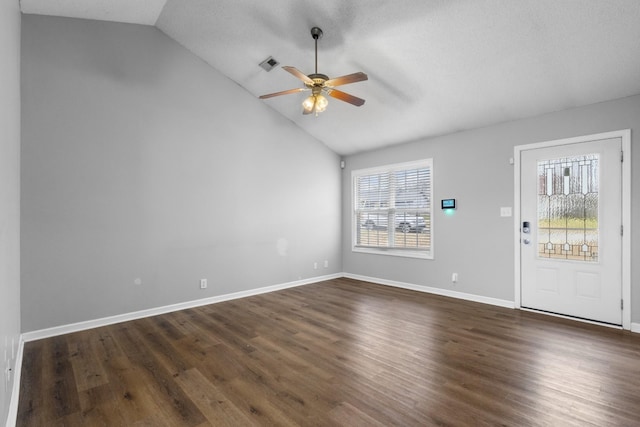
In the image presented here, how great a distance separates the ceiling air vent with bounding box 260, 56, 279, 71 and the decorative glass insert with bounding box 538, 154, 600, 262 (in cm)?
372

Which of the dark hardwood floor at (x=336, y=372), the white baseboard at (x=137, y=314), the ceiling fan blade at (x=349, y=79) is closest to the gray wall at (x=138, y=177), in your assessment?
the white baseboard at (x=137, y=314)

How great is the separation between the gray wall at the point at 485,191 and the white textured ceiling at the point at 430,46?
0.64 feet

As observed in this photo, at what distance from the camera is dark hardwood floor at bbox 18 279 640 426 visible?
77.5 inches

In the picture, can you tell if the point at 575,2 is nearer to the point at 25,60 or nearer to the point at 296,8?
the point at 296,8

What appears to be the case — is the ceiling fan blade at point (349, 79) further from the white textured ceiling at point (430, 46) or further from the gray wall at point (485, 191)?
the gray wall at point (485, 191)

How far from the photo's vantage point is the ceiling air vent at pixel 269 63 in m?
4.16

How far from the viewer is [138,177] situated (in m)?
3.89

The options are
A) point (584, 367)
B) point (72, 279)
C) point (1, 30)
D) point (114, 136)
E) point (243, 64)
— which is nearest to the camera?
point (1, 30)

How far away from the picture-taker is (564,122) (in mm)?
3789

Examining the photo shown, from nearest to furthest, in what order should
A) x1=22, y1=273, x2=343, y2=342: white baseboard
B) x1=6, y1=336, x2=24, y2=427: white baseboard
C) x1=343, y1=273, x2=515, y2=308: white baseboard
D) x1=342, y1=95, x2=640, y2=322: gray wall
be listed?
1. x1=6, y1=336, x2=24, y2=427: white baseboard
2. x1=22, y1=273, x2=343, y2=342: white baseboard
3. x1=342, y1=95, x2=640, y2=322: gray wall
4. x1=343, y1=273, x2=515, y2=308: white baseboard

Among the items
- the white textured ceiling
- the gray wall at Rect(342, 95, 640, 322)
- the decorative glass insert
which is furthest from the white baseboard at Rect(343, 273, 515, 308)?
the white textured ceiling

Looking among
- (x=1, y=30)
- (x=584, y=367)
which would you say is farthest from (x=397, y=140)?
(x=1, y=30)

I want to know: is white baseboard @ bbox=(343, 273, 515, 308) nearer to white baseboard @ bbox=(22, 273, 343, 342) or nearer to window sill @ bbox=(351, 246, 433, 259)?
window sill @ bbox=(351, 246, 433, 259)

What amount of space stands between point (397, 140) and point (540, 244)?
2613mm
